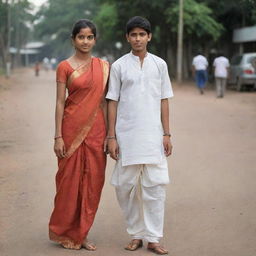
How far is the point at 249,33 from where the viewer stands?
25734mm

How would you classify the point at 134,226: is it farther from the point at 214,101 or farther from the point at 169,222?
the point at 214,101

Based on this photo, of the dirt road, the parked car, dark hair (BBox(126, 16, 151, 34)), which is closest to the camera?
dark hair (BBox(126, 16, 151, 34))

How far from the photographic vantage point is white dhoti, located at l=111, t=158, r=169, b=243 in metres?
4.09

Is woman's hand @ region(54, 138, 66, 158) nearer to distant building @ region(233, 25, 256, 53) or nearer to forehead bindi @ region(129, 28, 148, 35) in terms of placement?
forehead bindi @ region(129, 28, 148, 35)

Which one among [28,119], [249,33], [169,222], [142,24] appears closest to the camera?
[142,24]

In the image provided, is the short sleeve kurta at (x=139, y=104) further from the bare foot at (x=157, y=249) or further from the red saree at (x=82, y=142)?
the bare foot at (x=157, y=249)

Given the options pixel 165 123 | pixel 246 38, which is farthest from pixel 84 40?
pixel 246 38

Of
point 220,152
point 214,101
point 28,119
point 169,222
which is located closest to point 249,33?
point 214,101

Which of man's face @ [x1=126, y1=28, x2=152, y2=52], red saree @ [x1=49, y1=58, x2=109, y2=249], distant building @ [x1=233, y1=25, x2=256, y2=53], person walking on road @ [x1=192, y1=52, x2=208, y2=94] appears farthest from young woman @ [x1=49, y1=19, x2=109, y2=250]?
distant building @ [x1=233, y1=25, x2=256, y2=53]

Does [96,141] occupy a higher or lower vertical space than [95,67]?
lower

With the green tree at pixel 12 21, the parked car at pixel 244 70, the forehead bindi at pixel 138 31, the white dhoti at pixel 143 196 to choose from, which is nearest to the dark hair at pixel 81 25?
the forehead bindi at pixel 138 31

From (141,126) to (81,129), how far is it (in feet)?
1.53

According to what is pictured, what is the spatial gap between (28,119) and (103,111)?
30.2ft

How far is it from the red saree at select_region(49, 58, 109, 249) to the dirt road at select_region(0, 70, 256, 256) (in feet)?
1.21
